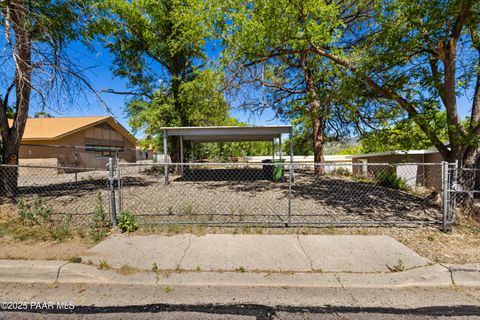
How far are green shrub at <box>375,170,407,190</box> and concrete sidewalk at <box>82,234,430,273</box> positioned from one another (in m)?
6.62

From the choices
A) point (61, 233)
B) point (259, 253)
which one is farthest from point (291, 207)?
point (61, 233)

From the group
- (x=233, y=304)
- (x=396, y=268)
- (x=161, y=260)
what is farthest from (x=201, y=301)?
(x=396, y=268)

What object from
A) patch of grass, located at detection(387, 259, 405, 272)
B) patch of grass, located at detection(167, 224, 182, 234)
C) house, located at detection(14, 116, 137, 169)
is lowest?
patch of grass, located at detection(387, 259, 405, 272)

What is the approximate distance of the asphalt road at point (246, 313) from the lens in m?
2.54

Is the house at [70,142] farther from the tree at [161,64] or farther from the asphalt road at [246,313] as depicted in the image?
the asphalt road at [246,313]

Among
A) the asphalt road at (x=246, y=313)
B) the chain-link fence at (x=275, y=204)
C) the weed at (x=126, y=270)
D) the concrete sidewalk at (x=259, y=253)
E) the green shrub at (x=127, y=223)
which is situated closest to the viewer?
the asphalt road at (x=246, y=313)

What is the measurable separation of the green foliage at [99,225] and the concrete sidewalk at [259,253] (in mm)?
209

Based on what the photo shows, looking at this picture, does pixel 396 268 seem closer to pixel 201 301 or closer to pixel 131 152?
pixel 201 301

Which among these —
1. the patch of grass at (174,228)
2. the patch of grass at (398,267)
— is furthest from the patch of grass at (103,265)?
the patch of grass at (398,267)

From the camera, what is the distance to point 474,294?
296 centimetres

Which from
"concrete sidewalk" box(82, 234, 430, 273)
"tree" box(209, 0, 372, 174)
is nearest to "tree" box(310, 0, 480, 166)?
"tree" box(209, 0, 372, 174)

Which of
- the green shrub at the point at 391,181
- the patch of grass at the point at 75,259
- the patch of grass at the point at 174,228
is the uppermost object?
the green shrub at the point at 391,181

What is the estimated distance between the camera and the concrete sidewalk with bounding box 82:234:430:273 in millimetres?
3498

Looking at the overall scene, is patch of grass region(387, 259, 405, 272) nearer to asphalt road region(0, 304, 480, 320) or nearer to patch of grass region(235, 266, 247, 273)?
asphalt road region(0, 304, 480, 320)
